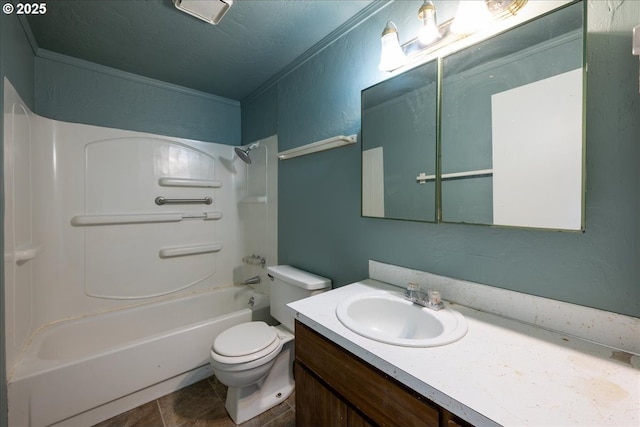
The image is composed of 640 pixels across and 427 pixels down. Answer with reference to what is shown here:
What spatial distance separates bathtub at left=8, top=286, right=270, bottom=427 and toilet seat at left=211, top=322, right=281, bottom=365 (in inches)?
14.4

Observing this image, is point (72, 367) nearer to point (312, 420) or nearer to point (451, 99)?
point (312, 420)

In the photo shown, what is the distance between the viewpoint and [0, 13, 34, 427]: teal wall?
1.14m

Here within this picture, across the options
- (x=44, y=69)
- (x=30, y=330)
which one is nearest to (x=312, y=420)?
(x=30, y=330)

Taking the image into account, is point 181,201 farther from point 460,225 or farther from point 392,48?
point 460,225

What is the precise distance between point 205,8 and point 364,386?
1.91 meters

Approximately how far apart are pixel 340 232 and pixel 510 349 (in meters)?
1.00

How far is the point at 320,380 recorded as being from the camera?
3.05ft

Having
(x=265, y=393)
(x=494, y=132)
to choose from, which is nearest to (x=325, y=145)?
(x=494, y=132)

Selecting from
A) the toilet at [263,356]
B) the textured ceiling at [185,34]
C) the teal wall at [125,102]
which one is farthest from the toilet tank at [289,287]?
the teal wall at [125,102]

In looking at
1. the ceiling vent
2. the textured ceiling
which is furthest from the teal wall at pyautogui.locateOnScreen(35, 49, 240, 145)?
the ceiling vent

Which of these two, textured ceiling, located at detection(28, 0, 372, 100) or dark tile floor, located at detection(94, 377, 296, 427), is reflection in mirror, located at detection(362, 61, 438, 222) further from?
dark tile floor, located at detection(94, 377, 296, 427)

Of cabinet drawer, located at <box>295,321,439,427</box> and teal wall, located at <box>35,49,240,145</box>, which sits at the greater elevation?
teal wall, located at <box>35,49,240,145</box>

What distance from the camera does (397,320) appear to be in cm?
109

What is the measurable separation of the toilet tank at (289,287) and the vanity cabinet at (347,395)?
518 millimetres
